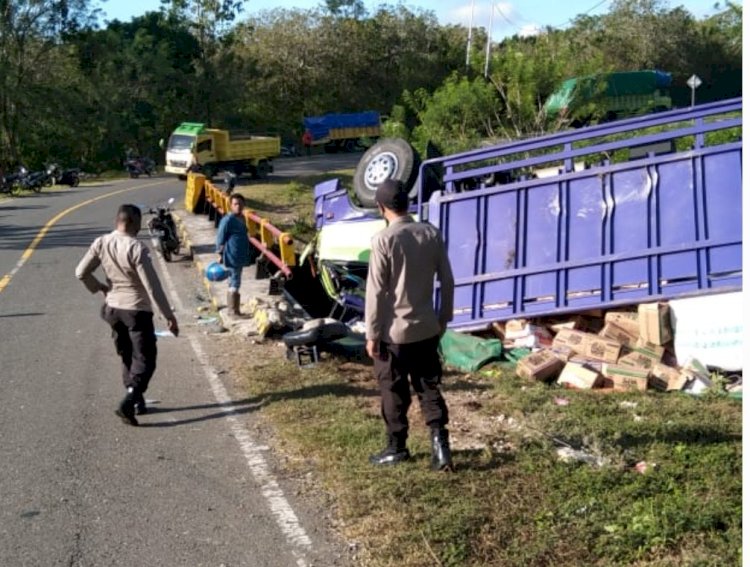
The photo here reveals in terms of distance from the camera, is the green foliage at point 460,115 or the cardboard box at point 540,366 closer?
the cardboard box at point 540,366

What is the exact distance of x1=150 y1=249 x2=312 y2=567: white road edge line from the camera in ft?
16.4

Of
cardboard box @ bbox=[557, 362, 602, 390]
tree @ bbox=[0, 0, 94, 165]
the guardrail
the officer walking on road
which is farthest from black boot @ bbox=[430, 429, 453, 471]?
tree @ bbox=[0, 0, 94, 165]

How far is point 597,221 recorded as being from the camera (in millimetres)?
8883

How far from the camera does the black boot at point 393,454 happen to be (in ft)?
19.5

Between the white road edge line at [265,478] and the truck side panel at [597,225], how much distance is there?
267cm

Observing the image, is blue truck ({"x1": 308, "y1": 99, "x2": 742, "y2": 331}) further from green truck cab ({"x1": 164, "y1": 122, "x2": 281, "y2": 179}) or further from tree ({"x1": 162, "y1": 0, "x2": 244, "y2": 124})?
tree ({"x1": 162, "y1": 0, "x2": 244, "y2": 124})

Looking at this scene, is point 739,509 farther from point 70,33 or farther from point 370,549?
point 70,33

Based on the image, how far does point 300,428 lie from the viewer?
692 cm

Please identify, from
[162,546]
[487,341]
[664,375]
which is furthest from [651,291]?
[162,546]

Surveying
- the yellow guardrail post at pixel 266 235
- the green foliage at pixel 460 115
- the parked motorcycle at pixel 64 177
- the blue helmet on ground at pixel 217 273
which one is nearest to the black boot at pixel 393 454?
the blue helmet on ground at pixel 217 273

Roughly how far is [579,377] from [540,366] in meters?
0.34

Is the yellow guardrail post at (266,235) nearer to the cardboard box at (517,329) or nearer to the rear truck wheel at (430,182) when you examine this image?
the rear truck wheel at (430,182)

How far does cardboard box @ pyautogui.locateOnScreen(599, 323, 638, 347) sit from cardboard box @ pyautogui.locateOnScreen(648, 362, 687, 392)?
476mm

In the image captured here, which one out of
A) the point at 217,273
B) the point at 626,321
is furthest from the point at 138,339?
the point at 217,273
